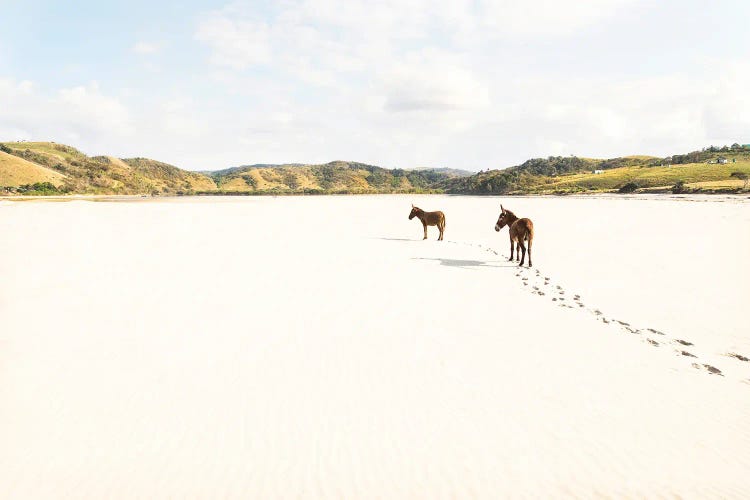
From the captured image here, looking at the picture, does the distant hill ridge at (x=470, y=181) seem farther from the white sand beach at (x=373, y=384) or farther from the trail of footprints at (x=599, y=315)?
the white sand beach at (x=373, y=384)

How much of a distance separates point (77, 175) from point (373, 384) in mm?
154730

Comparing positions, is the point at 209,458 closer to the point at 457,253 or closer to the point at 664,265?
the point at 457,253

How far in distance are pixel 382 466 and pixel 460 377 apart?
233cm

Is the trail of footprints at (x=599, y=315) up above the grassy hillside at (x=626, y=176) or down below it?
below

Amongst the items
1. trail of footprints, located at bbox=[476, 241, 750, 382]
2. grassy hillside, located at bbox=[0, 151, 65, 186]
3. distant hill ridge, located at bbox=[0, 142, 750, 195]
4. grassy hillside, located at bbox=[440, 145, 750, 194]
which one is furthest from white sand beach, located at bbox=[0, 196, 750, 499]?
grassy hillside, located at bbox=[0, 151, 65, 186]

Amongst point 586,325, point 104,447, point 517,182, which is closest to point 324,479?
point 104,447

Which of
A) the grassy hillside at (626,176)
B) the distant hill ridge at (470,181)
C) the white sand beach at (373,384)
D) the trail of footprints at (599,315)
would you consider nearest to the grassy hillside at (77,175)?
the distant hill ridge at (470,181)

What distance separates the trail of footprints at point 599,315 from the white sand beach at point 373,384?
0.07 metres

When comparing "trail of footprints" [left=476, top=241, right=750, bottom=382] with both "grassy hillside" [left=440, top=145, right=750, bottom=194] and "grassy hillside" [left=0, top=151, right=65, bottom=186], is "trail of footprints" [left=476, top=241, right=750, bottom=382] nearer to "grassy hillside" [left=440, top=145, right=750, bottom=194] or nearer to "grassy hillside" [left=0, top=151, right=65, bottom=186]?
"grassy hillside" [left=440, top=145, right=750, bottom=194]

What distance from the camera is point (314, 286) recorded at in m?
11.4

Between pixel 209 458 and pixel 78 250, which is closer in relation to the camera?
pixel 209 458

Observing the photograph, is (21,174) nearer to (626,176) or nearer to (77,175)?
(77,175)

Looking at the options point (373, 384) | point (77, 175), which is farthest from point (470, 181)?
point (373, 384)

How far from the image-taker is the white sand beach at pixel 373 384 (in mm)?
4059
